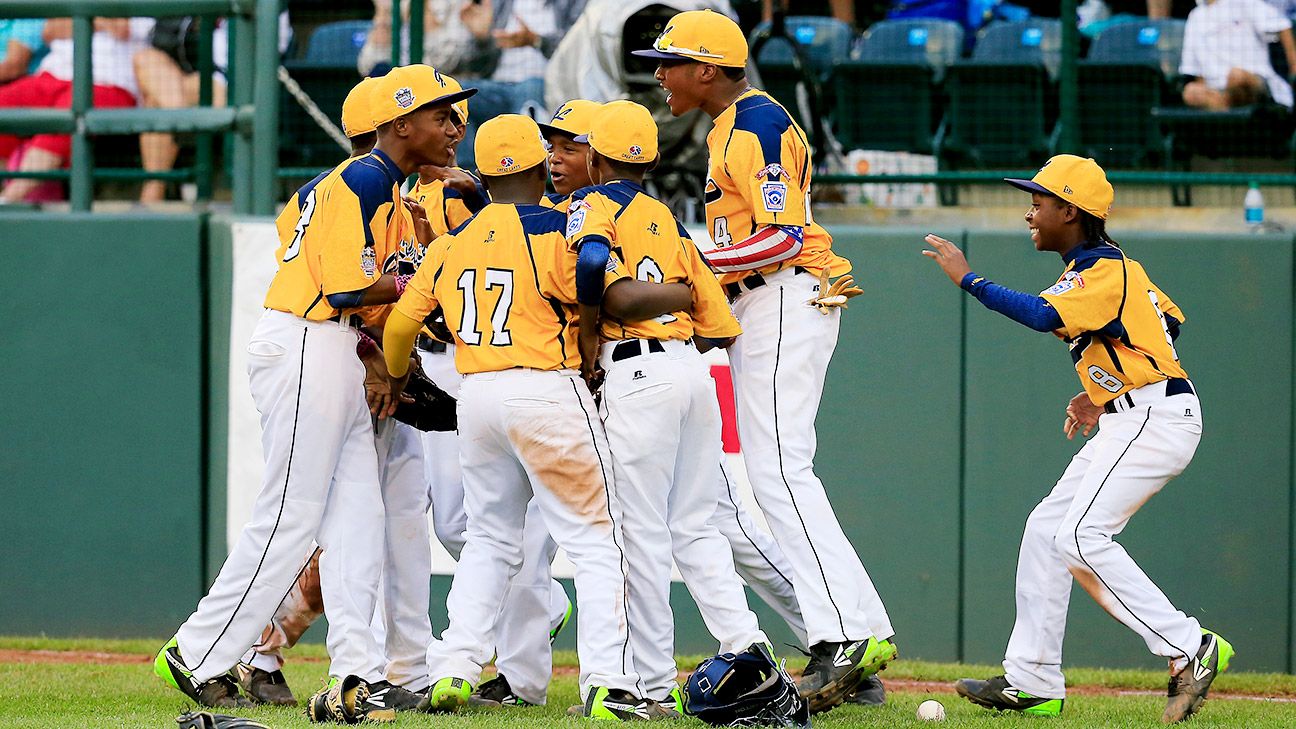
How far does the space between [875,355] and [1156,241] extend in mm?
1324

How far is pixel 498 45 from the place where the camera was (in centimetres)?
782

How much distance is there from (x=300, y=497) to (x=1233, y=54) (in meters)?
4.89

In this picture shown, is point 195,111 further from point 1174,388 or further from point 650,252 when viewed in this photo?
point 1174,388

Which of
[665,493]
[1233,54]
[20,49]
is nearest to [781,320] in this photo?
[665,493]

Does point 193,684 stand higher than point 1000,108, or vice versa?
point 1000,108

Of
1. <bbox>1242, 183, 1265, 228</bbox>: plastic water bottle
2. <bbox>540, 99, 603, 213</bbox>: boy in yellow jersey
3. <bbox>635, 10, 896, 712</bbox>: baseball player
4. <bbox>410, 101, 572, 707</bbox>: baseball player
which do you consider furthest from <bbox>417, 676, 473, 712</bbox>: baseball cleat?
<bbox>1242, 183, 1265, 228</bbox>: plastic water bottle

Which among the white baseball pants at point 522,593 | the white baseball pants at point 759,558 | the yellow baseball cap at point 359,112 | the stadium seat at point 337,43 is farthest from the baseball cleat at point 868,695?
Result: the stadium seat at point 337,43

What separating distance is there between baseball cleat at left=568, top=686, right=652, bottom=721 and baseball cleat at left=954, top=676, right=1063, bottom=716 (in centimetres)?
127

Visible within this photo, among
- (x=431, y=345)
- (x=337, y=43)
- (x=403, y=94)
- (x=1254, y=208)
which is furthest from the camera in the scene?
(x=337, y=43)

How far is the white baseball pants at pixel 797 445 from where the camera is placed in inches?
207

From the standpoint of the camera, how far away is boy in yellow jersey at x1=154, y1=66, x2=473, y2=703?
5.12 meters

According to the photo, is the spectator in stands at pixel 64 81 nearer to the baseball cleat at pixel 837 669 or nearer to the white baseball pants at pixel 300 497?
the white baseball pants at pixel 300 497

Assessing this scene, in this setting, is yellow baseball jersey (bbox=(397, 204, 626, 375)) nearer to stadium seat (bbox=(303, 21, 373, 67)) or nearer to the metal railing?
the metal railing

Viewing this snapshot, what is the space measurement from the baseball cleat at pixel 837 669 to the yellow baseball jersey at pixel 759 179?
1.29 meters
